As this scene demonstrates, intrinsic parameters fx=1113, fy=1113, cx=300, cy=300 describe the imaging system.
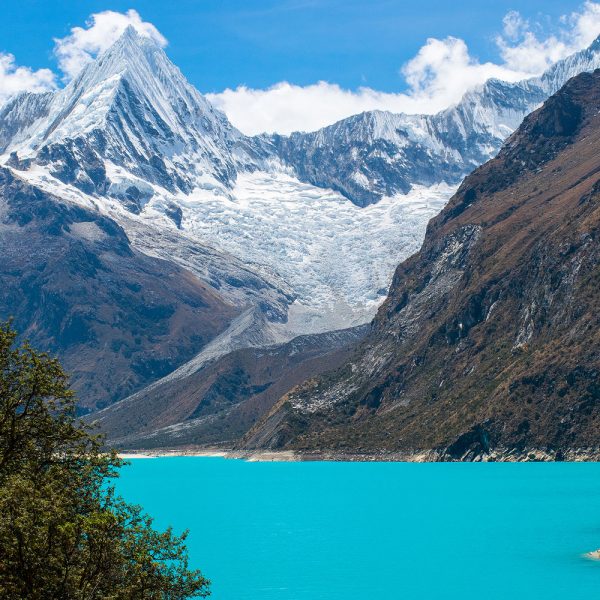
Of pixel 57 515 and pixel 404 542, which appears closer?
pixel 57 515

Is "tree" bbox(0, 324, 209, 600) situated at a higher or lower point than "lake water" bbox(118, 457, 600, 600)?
lower

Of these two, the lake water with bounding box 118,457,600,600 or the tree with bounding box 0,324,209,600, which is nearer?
the tree with bounding box 0,324,209,600

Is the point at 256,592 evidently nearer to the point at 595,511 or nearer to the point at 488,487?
the point at 595,511

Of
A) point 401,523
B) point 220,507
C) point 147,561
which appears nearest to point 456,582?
point 401,523

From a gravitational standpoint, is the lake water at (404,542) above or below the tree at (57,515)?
above

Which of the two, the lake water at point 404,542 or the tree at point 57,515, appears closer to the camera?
the tree at point 57,515
